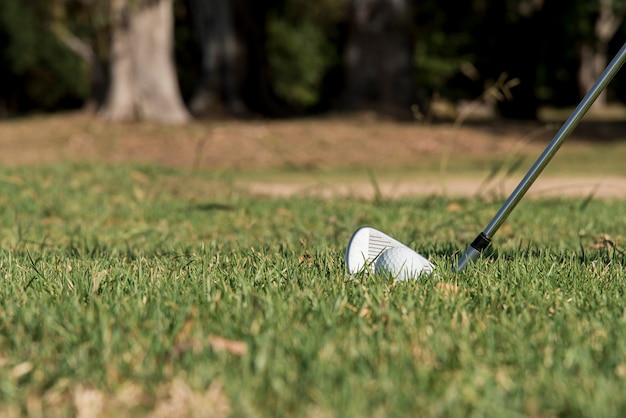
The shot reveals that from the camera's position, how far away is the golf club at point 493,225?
3.71 m

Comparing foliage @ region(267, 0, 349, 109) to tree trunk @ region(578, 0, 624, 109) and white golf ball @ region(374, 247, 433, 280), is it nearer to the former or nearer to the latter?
tree trunk @ region(578, 0, 624, 109)

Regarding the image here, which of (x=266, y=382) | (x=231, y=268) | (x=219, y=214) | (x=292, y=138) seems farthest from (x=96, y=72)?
(x=266, y=382)

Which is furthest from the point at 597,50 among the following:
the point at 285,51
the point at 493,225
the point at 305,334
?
the point at 305,334

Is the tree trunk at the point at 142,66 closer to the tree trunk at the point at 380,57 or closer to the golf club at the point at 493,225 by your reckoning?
the tree trunk at the point at 380,57

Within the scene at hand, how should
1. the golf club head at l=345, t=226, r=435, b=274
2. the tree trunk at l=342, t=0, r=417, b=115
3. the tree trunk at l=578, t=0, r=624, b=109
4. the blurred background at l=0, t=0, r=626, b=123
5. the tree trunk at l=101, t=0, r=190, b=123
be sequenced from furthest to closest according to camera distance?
the tree trunk at l=578, t=0, r=624, b=109 → the tree trunk at l=342, t=0, r=417, b=115 → the blurred background at l=0, t=0, r=626, b=123 → the tree trunk at l=101, t=0, r=190, b=123 → the golf club head at l=345, t=226, r=435, b=274

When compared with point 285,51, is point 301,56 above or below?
below

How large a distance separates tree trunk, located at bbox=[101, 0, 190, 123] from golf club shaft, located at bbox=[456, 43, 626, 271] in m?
16.8

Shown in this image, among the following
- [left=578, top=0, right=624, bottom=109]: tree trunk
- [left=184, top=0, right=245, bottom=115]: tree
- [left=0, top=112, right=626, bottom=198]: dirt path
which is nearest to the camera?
[left=0, top=112, right=626, bottom=198]: dirt path

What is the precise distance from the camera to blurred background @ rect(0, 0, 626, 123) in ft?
67.1

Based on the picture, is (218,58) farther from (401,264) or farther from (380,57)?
(401,264)

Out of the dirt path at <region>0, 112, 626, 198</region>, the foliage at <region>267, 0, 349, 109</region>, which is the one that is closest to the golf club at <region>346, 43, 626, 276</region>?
the dirt path at <region>0, 112, 626, 198</region>

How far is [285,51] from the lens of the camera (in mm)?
44844

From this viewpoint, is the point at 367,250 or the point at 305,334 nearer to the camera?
the point at 305,334

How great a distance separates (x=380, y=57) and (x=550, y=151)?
1745cm
